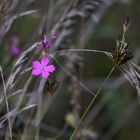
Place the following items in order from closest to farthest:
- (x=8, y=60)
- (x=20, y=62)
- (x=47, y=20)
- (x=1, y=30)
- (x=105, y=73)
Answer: (x=20, y=62) → (x=1, y=30) → (x=47, y=20) → (x=8, y=60) → (x=105, y=73)

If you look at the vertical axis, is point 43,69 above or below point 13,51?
below

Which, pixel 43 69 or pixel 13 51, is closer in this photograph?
pixel 43 69

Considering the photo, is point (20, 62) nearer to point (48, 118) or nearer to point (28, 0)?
point (28, 0)

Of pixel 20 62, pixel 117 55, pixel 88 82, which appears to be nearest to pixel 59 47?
pixel 20 62

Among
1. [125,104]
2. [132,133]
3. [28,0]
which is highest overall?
[28,0]

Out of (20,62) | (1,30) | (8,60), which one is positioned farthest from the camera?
(8,60)

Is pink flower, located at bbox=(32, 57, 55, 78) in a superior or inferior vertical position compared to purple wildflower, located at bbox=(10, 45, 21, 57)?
inferior

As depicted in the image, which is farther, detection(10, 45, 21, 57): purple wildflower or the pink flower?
detection(10, 45, 21, 57): purple wildflower

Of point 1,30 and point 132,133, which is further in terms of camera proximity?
point 132,133

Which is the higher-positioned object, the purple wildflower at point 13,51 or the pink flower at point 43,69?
the purple wildflower at point 13,51

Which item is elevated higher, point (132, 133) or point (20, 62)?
point (20, 62)

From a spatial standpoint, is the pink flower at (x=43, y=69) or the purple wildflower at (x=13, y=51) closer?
the pink flower at (x=43, y=69)
